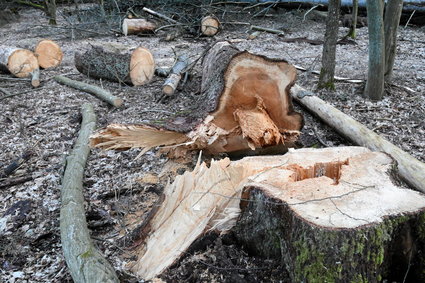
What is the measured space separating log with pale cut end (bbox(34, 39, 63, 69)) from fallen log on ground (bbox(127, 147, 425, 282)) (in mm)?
5260

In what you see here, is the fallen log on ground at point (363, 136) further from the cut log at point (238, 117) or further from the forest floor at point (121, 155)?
the cut log at point (238, 117)

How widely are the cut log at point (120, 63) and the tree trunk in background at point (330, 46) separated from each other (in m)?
2.48

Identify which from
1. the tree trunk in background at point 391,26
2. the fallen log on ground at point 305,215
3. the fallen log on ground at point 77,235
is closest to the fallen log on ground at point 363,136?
the fallen log on ground at point 305,215

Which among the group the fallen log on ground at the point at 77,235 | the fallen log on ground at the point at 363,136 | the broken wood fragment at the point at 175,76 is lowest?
the fallen log on ground at the point at 77,235

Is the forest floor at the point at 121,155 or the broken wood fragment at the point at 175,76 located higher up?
the broken wood fragment at the point at 175,76

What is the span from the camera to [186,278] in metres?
2.13

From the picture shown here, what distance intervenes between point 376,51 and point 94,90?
3.62m

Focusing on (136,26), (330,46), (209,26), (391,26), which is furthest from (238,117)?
(136,26)

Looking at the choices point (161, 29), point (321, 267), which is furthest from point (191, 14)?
point (321, 267)

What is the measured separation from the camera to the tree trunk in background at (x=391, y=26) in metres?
4.47

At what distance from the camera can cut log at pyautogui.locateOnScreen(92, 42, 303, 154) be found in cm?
323

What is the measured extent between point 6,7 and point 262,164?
12.5m

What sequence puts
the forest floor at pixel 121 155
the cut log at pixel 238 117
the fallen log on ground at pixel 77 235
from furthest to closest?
1. the cut log at pixel 238 117
2. the forest floor at pixel 121 155
3. the fallen log on ground at pixel 77 235

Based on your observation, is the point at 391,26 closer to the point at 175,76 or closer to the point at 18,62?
the point at 175,76
